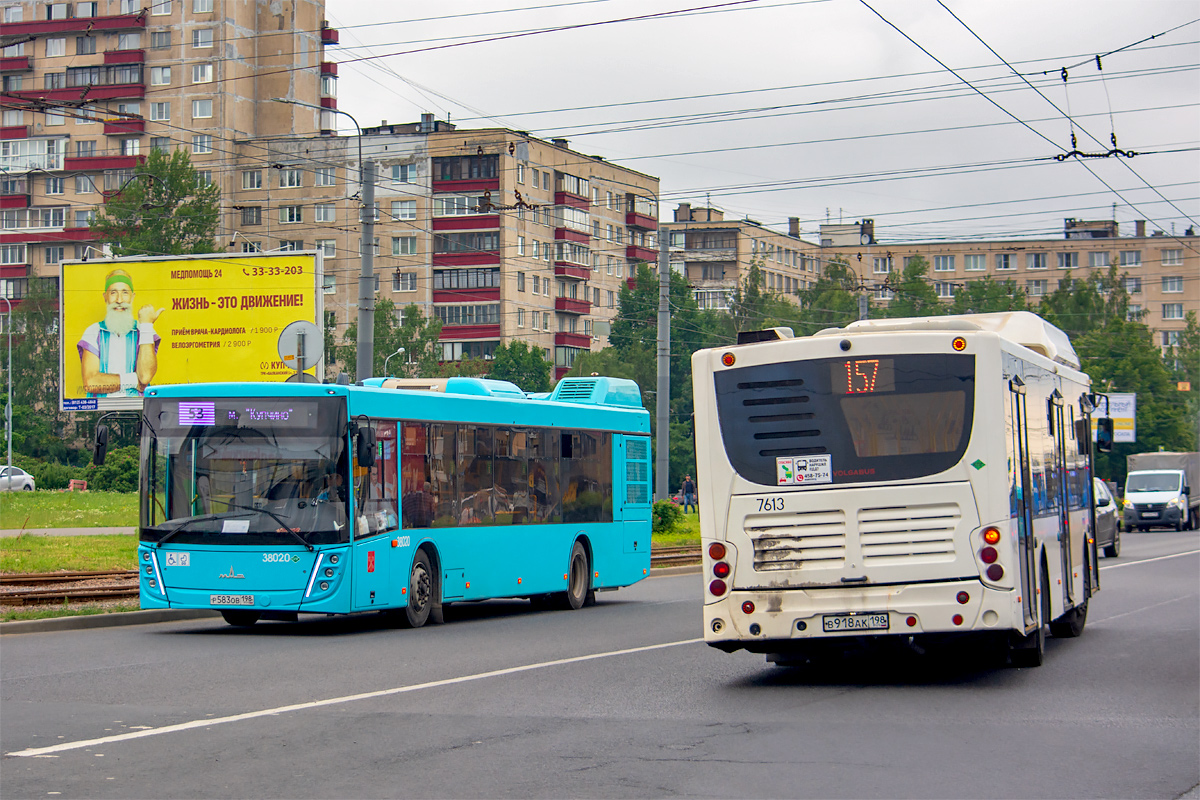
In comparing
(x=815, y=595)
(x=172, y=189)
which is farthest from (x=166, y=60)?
(x=815, y=595)

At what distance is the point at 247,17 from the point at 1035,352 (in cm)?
8955

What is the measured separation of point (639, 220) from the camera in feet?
353

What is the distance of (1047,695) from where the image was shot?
11.4m

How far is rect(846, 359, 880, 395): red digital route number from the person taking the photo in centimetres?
1191

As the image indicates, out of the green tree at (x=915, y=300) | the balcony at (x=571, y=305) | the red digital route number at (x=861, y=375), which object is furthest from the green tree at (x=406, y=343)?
the red digital route number at (x=861, y=375)

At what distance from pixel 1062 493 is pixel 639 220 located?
93891 mm

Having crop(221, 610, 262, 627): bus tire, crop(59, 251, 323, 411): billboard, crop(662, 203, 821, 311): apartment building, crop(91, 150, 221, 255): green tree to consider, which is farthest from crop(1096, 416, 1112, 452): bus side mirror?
crop(662, 203, 821, 311): apartment building

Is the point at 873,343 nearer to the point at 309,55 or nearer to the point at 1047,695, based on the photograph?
the point at 1047,695

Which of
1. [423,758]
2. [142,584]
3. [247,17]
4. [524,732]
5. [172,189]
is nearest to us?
[423,758]

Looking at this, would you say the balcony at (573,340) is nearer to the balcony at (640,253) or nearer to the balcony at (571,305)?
the balcony at (571,305)

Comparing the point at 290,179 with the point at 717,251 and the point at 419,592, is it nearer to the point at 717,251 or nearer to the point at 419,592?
the point at 717,251

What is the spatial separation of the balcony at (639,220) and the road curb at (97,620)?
89.2m

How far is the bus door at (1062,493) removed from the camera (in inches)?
571

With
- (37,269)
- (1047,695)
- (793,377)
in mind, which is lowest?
(1047,695)
